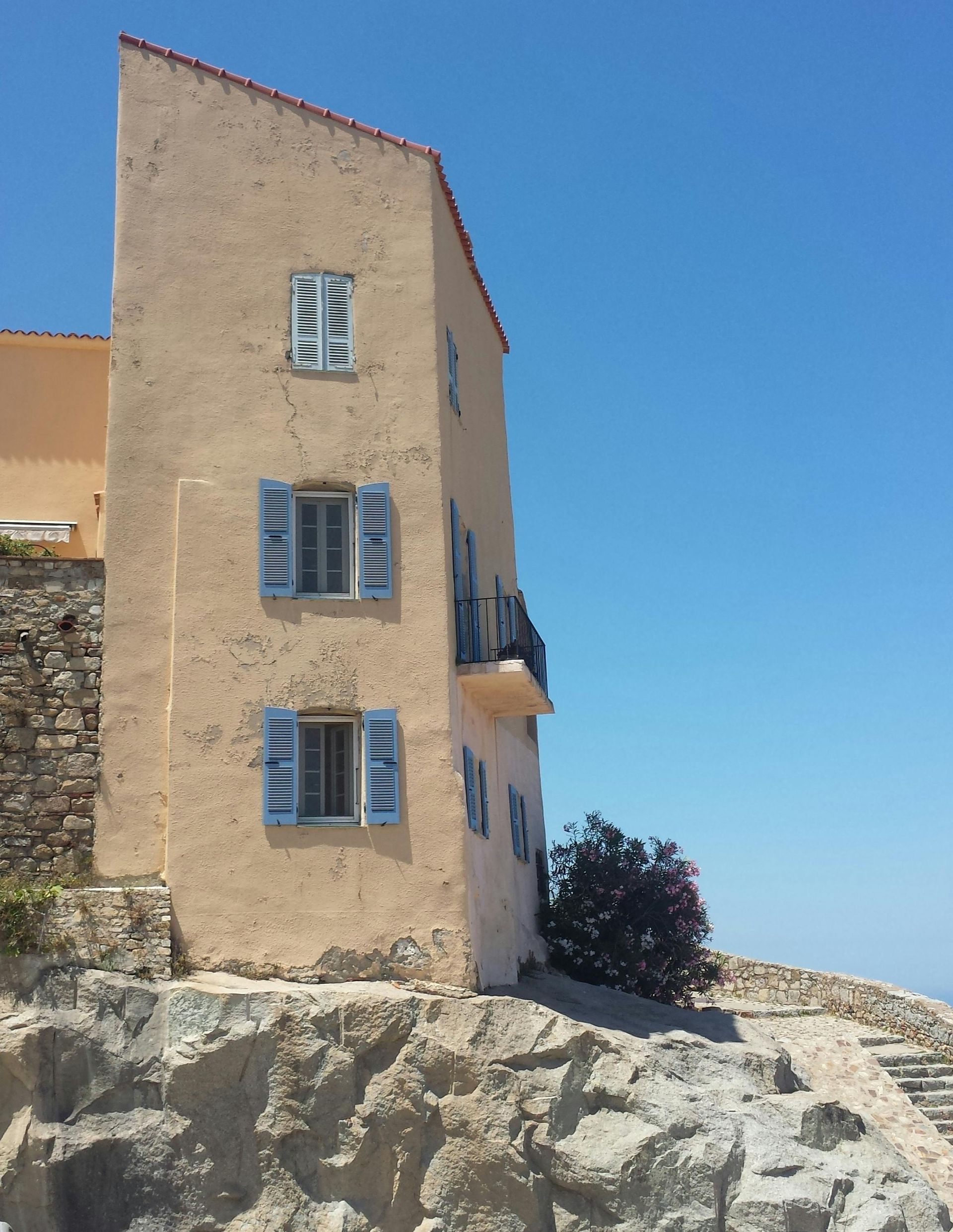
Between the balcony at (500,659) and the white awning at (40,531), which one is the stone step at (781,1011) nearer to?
the balcony at (500,659)

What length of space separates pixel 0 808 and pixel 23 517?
5.58 meters

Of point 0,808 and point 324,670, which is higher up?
point 324,670

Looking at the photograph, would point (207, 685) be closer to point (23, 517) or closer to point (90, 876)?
point (90, 876)

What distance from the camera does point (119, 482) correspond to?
52.0 ft

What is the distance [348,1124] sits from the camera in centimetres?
1359

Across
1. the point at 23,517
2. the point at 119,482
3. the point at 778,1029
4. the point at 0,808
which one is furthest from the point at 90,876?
the point at 778,1029

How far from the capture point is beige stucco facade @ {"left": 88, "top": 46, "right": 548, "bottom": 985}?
48.4ft

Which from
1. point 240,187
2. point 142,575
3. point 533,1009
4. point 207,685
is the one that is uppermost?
point 240,187

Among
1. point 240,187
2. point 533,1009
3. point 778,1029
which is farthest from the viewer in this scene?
point 778,1029

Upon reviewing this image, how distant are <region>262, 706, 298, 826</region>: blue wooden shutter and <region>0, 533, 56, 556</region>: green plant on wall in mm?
3943

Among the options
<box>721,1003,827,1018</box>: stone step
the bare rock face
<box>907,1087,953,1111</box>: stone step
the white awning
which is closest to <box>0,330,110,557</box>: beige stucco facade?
the white awning

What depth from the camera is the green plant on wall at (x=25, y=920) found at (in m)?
13.9

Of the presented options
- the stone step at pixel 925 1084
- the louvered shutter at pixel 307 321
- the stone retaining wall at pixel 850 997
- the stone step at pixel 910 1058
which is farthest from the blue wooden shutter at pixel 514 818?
the stone retaining wall at pixel 850 997

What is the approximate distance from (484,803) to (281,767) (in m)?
3.25
